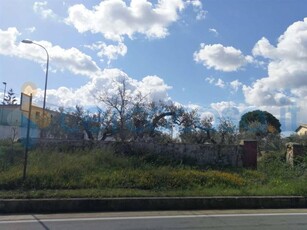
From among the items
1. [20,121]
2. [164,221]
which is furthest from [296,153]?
[20,121]

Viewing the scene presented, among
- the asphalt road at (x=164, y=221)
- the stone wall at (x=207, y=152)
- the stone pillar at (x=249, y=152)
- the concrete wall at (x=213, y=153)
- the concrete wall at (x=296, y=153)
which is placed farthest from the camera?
the stone pillar at (x=249, y=152)

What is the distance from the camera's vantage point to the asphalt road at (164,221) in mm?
8977

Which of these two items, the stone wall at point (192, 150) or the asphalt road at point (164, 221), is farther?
the stone wall at point (192, 150)

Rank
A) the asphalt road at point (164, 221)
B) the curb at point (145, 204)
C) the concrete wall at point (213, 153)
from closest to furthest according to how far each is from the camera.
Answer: the asphalt road at point (164, 221) → the curb at point (145, 204) → the concrete wall at point (213, 153)

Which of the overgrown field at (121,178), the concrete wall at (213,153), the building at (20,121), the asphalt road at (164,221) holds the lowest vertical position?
the asphalt road at (164,221)

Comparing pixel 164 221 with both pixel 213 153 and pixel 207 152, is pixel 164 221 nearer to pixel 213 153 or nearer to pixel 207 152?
pixel 207 152

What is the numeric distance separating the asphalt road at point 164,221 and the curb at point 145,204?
25.8 inches

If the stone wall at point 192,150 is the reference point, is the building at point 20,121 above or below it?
above

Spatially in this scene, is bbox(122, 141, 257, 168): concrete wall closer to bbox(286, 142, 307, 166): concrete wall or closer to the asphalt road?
bbox(286, 142, 307, 166): concrete wall

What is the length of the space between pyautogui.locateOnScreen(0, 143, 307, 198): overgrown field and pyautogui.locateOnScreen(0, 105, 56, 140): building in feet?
63.6

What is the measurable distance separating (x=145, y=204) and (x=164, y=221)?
220cm

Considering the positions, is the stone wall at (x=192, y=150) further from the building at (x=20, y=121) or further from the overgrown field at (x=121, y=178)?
the building at (x=20, y=121)

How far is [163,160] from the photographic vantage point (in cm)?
1902

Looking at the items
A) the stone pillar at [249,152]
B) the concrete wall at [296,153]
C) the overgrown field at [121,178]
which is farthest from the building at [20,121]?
the concrete wall at [296,153]
